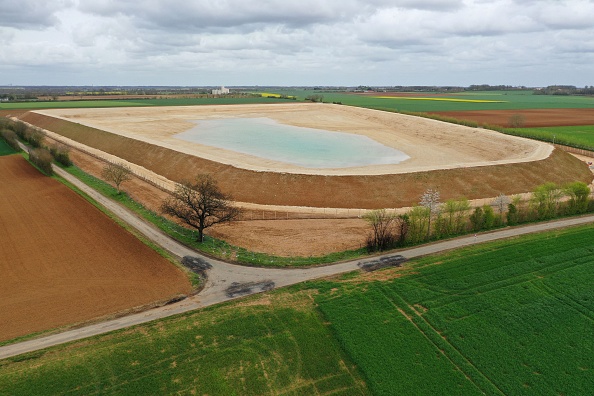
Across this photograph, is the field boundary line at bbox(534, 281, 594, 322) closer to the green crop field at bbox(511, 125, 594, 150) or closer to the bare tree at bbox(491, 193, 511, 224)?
the bare tree at bbox(491, 193, 511, 224)

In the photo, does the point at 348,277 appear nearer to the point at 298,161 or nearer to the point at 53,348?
the point at 53,348

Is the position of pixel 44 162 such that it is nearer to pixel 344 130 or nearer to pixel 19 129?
pixel 19 129

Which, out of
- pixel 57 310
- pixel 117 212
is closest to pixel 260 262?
pixel 57 310

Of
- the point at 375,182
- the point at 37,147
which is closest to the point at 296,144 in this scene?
the point at 375,182

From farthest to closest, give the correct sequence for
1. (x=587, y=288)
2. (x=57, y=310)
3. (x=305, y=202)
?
(x=305, y=202)
(x=587, y=288)
(x=57, y=310)

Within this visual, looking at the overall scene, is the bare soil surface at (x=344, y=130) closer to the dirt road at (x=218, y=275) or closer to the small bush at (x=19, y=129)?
the small bush at (x=19, y=129)

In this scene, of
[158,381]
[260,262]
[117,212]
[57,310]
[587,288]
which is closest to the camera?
[158,381]

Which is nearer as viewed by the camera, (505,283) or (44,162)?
(505,283)

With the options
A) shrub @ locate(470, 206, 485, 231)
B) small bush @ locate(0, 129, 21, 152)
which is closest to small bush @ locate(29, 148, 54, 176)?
small bush @ locate(0, 129, 21, 152)
